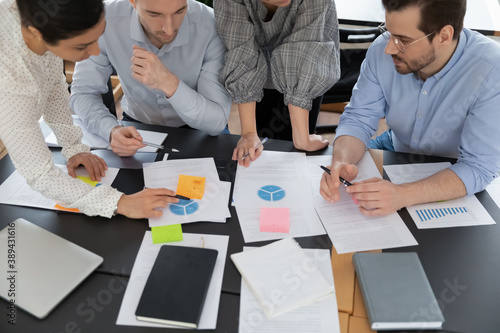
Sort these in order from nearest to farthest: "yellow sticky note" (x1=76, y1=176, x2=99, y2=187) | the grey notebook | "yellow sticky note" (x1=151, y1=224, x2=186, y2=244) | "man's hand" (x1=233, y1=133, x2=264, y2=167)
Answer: the grey notebook
"yellow sticky note" (x1=151, y1=224, x2=186, y2=244)
"yellow sticky note" (x1=76, y1=176, x2=99, y2=187)
"man's hand" (x1=233, y1=133, x2=264, y2=167)

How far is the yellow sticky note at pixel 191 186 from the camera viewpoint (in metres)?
1.38

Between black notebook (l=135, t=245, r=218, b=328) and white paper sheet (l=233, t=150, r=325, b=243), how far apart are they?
0.17m

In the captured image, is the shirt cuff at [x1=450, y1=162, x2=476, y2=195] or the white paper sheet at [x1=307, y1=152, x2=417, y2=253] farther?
the shirt cuff at [x1=450, y1=162, x2=476, y2=195]

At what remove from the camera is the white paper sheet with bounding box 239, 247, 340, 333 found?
100 centimetres

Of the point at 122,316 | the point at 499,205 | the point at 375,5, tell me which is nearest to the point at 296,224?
the point at 122,316

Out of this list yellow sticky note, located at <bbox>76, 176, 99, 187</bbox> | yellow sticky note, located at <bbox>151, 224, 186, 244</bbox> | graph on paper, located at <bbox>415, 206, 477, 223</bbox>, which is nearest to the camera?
yellow sticky note, located at <bbox>151, 224, 186, 244</bbox>

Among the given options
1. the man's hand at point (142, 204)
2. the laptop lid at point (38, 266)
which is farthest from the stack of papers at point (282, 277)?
the laptop lid at point (38, 266)

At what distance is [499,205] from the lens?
4.56 ft

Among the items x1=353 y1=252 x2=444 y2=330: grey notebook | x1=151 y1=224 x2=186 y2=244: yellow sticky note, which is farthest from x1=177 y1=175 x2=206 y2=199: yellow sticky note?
x1=353 y1=252 x2=444 y2=330: grey notebook

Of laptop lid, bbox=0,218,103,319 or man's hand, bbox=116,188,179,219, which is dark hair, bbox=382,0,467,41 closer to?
man's hand, bbox=116,188,179,219

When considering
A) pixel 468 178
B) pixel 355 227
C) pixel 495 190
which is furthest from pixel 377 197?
pixel 495 190

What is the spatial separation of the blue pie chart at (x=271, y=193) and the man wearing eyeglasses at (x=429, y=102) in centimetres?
13

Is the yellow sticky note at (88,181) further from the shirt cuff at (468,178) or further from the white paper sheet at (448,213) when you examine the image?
the shirt cuff at (468,178)

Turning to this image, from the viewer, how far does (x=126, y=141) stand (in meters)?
1.51
